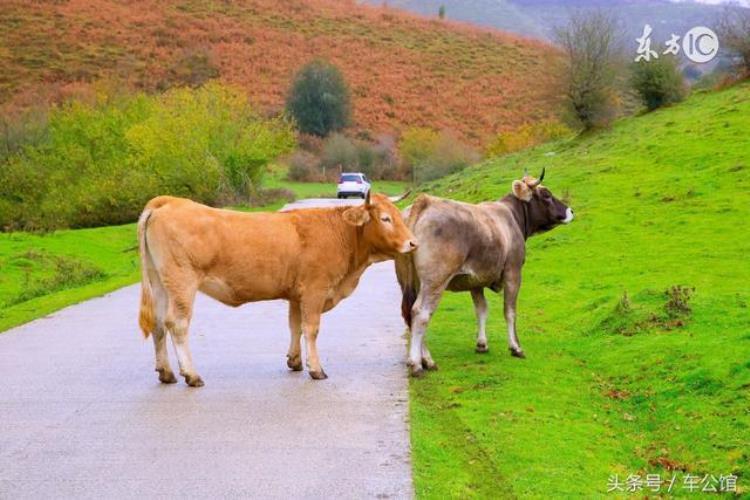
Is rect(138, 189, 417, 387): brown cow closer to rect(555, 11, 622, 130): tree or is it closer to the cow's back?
the cow's back

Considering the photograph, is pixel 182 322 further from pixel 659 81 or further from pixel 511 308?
pixel 659 81

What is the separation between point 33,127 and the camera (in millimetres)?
50156

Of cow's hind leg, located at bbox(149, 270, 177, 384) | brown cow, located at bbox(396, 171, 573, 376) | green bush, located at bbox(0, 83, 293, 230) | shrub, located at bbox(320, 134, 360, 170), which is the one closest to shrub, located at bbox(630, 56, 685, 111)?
green bush, located at bbox(0, 83, 293, 230)

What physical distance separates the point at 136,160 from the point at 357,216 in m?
31.3

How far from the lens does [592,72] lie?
39.5 m

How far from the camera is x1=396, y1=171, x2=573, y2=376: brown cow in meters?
10.6

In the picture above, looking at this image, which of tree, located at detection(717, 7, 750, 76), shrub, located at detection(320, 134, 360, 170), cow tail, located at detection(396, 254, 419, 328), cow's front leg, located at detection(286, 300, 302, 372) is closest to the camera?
cow's front leg, located at detection(286, 300, 302, 372)

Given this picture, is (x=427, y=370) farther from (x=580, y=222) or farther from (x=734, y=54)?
(x=734, y=54)

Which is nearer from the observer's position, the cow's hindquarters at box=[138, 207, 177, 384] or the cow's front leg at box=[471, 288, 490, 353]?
the cow's hindquarters at box=[138, 207, 177, 384]

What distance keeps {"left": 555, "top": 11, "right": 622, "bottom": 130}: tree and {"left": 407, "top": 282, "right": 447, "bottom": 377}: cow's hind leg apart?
30.1m

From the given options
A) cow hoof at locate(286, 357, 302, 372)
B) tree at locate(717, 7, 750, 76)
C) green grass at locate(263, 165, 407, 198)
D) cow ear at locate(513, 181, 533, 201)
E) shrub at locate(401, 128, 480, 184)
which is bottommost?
green grass at locate(263, 165, 407, 198)

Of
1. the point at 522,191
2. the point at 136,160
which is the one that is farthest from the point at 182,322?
the point at 136,160

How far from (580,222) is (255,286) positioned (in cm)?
1515

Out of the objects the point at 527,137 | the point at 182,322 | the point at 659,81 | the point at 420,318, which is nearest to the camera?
the point at 182,322
